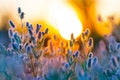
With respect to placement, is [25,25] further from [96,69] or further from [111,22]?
[111,22]

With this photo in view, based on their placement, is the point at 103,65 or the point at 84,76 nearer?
the point at 84,76

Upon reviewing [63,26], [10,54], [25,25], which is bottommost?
[10,54]

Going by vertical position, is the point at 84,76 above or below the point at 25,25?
below

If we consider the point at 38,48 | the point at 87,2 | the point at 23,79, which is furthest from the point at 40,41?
the point at 87,2

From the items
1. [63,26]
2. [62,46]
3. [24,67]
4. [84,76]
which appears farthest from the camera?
[63,26]

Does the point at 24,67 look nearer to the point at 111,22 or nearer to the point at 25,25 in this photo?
the point at 25,25

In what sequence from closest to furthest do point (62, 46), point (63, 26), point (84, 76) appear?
point (84, 76) → point (62, 46) → point (63, 26)

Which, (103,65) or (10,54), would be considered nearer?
(10,54)

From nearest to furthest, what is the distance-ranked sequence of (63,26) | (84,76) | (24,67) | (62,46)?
(84,76), (24,67), (62,46), (63,26)

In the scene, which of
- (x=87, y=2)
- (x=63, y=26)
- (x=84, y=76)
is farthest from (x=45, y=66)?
(x=87, y=2)
